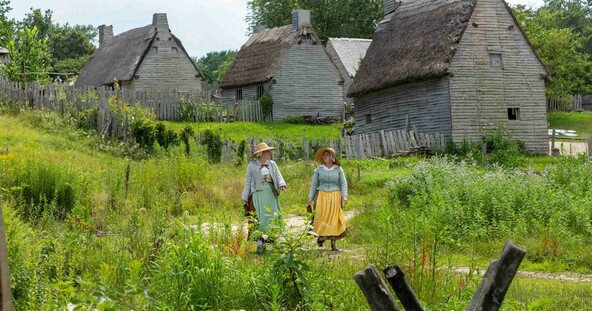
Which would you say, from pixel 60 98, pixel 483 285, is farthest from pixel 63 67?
pixel 483 285

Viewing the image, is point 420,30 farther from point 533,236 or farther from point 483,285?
point 483,285

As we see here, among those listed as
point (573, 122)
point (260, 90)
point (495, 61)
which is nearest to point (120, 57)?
point (260, 90)

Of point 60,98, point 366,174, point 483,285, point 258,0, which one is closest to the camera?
point 483,285

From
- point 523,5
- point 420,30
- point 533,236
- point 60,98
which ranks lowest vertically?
point 533,236

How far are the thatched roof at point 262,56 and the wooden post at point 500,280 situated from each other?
119ft

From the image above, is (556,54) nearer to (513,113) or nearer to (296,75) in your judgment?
(296,75)

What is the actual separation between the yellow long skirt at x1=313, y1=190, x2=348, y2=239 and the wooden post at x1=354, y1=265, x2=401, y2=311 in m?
7.17

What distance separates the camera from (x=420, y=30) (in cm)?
3066

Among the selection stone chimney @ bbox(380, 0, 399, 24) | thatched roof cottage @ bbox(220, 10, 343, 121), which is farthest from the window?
stone chimney @ bbox(380, 0, 399, 24)

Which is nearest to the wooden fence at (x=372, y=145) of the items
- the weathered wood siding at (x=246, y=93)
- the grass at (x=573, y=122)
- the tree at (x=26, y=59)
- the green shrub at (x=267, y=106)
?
the green shrub at (x=267, y=106)

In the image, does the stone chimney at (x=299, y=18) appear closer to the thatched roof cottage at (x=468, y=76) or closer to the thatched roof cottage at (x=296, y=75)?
the thatched roof cottage at (x=296, y=75)

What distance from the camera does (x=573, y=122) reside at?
46188 millimetres

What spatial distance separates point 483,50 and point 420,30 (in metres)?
2.71

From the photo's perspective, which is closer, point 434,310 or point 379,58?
point 434,310
